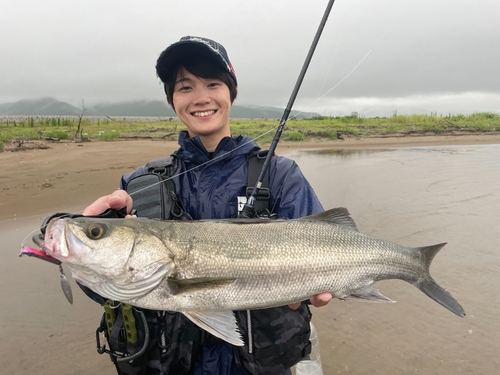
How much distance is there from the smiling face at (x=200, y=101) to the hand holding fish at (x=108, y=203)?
74 centimetres

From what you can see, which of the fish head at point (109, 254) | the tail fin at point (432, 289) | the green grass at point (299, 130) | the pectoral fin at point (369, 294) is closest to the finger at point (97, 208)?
the fish head at point (109, 254)

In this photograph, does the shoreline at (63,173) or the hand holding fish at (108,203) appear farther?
the shoreline at (63,173)

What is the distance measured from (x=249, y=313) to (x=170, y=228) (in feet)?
2.69

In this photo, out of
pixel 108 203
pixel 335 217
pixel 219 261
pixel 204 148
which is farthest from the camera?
pixel 204 148

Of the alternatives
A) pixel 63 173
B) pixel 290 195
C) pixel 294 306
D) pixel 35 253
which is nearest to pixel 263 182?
pixel 290 195

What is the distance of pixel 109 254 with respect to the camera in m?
1.92

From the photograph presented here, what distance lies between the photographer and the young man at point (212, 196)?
2318 millimetres

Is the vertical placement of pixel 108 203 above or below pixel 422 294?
above

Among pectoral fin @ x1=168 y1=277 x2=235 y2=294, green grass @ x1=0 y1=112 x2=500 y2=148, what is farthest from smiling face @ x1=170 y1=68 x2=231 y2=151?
green grass @ x1=0 y1=112 x2=500 y2=148

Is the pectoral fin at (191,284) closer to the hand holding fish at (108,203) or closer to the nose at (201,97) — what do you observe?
the hand holding fish at (108,203)

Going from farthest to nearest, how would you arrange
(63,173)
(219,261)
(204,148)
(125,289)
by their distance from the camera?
(63,173)
(204,148)
(219,261)
(125,289)

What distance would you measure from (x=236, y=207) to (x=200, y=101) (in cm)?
87

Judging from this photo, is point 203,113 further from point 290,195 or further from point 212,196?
point 290,195

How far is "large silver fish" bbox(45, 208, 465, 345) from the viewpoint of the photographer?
1907 mm
